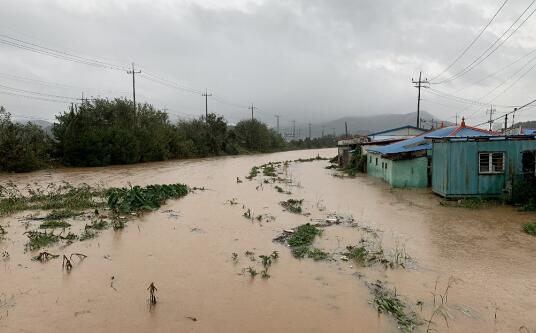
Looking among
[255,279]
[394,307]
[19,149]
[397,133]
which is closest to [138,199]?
[255,279]

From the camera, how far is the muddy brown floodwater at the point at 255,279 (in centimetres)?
555

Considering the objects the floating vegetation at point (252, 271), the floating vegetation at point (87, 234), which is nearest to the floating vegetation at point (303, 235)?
the floating vegetation at point (252, 271)

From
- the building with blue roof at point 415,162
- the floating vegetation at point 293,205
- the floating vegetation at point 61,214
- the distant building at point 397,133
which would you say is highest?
the distant building at point 397,133

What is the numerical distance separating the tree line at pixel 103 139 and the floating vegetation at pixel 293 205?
21549 mm

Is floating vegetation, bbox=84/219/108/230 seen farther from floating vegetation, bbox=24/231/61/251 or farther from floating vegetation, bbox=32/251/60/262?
floating vegetation, bbox=32/251/60/262

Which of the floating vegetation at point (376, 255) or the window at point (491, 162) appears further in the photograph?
the window at point (491, 162)

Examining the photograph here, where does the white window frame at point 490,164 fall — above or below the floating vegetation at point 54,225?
above

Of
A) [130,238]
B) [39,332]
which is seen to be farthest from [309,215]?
[39,332]

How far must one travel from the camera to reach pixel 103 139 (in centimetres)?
3347

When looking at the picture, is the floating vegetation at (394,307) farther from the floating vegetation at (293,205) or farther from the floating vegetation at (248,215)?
the floating vegetation at (293,205)

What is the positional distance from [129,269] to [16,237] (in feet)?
13.7

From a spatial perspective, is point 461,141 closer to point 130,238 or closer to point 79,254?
point 130,238

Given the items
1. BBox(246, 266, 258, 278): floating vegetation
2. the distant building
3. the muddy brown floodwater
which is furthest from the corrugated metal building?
the distant building

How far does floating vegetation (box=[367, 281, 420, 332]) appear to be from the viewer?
5.40m
